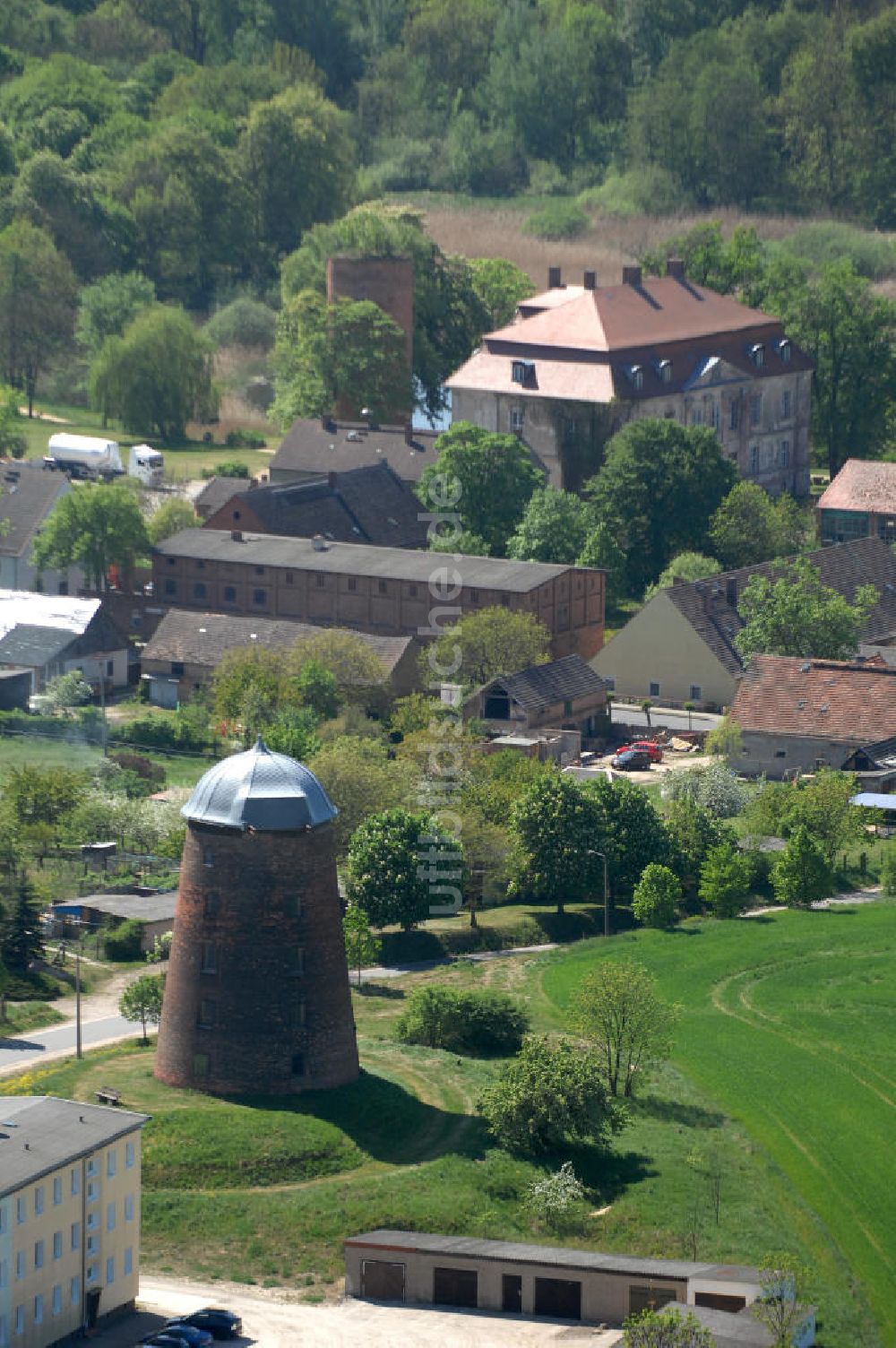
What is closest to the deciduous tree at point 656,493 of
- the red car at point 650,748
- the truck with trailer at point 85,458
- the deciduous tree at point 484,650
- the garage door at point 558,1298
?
the deciduous tree at point 484,650

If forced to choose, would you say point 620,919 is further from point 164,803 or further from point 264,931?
point 264,931

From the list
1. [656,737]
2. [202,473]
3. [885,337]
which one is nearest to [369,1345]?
[656,737]

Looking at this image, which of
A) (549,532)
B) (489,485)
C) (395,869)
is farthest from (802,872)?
(489,485)

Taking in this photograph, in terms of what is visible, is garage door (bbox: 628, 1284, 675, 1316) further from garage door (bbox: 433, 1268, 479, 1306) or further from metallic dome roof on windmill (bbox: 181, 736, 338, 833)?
metallic dome roof on windmill (bbox: 181, 736, 338, 833)

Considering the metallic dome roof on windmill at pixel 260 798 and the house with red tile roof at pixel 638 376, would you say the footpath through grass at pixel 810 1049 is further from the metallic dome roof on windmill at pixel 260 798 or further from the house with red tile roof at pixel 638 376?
the house with red tile roof at pixel 638 376

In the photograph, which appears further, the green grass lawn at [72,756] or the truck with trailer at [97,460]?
the truck with trailer at [97,460]

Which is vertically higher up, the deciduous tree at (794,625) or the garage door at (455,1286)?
the deciduous tree at (794,625)

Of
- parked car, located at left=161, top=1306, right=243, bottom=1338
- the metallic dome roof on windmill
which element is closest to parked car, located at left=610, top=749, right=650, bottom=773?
the metallic dome roof on windmill
